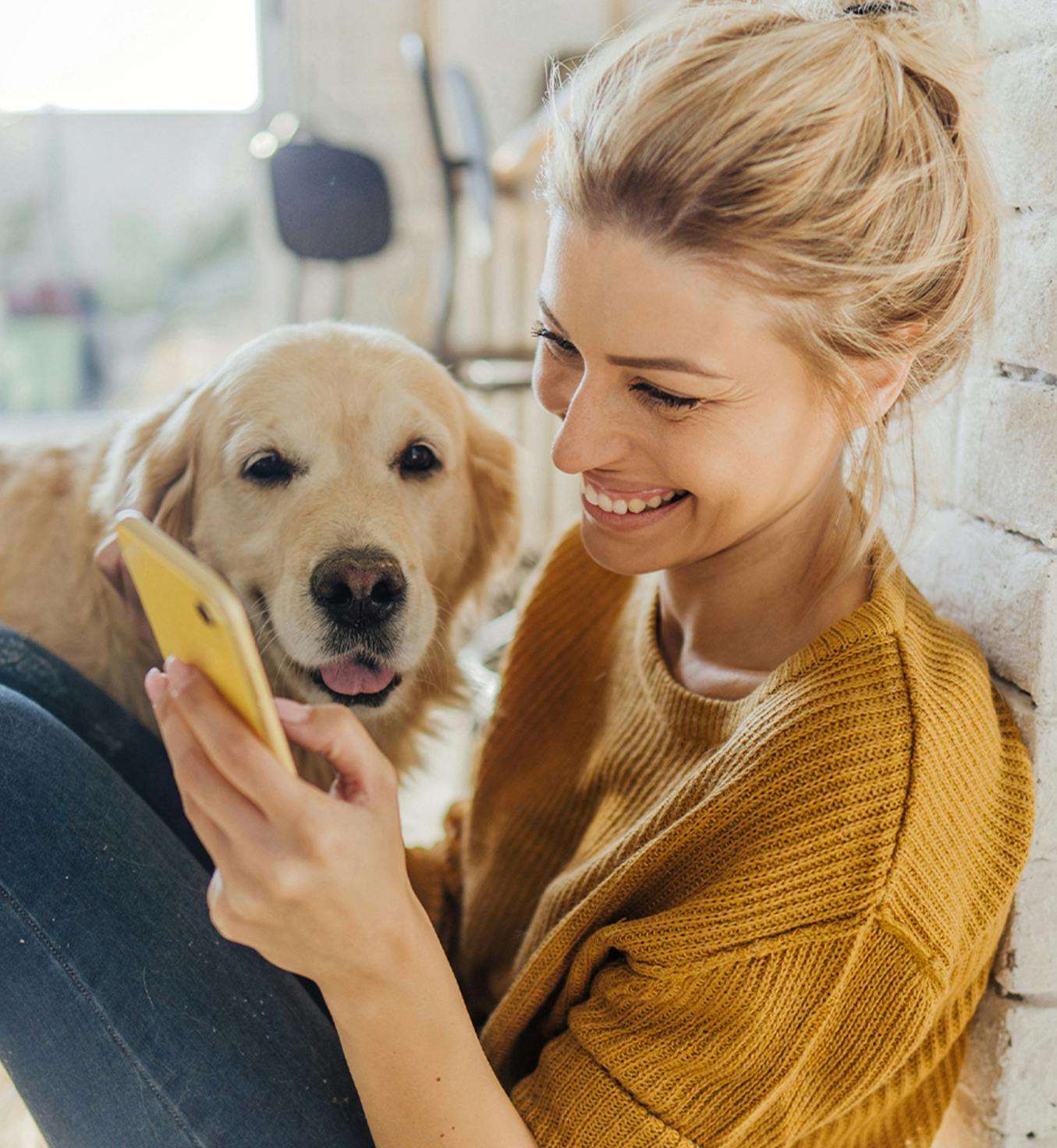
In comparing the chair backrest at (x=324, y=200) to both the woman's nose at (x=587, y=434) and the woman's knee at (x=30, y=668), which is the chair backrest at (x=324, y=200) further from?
the woman's nose at (x=587, y=434)

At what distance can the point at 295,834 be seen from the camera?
592mm

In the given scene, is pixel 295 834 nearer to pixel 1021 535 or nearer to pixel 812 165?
pixel 812 165

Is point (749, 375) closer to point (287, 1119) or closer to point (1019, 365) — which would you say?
point (1019, 365)

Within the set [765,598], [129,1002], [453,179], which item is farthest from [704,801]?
[453,179]

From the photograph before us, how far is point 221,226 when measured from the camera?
4203 millimetres

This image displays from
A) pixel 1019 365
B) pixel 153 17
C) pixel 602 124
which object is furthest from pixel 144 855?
pixel 153 17

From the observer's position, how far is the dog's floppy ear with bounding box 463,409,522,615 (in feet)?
4.58

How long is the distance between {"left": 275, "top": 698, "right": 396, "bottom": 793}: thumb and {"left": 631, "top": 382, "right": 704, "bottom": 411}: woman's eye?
360mm

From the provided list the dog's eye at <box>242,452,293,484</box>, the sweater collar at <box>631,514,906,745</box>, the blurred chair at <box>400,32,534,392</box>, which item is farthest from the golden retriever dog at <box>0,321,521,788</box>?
the blurred chair at <box>400,32,534,392</box>

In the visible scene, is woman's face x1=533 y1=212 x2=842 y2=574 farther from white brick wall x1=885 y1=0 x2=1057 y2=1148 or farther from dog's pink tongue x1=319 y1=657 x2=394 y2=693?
dog's pink tongue x1=319 y1=657 x2=394 y2=693

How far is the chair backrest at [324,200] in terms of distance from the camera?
158cm

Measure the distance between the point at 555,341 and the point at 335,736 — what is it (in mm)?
455

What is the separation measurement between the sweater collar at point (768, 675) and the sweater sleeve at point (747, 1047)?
0.64ft

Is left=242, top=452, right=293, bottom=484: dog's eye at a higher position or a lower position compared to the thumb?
lower
